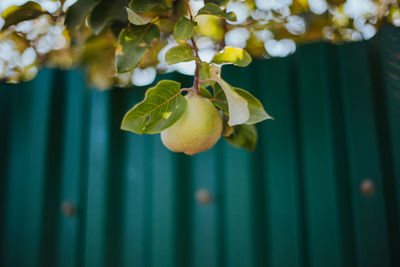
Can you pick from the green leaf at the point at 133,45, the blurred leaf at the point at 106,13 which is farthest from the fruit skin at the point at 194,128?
the blurred leaf at the point at 106,13

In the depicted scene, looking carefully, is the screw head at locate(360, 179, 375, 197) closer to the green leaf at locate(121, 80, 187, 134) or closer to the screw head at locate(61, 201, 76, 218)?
the green leaf at locate(121, 80, 187, 134)

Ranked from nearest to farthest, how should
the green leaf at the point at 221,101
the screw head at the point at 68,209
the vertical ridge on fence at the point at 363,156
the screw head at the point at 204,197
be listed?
the green leaf at the point at 221,101 → the vertical ridge on fence at the point at 363,156 → the screw head at the point at 204,197 → the screw head at the point at 68,209

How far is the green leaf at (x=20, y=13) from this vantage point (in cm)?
75

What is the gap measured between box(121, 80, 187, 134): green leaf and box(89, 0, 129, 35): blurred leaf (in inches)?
11.4

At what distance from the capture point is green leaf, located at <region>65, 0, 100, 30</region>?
2.16ft

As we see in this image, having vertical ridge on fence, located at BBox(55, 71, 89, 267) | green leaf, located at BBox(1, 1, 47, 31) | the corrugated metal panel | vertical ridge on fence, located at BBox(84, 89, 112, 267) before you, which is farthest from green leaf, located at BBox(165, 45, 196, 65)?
vertical ridge on fence, located at BBox(55, 71, 89, 267)

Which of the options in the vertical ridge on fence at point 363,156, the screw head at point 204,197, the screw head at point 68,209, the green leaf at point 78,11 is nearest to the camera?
the green leaf at point 78,11

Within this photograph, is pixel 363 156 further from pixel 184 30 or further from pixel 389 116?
pixel 184 30

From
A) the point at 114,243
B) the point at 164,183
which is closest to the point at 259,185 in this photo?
the point at 164,183

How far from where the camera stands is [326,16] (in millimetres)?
1485

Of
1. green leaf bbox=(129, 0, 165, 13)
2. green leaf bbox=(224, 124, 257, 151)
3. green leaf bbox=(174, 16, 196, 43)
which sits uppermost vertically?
green leaf bbox=(129, 0, 165, 13)

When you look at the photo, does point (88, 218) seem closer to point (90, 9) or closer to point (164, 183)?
point (164, 183)

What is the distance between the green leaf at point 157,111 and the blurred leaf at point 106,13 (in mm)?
288

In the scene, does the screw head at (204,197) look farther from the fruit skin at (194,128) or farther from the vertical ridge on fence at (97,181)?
the fruit skin at (194,128)
